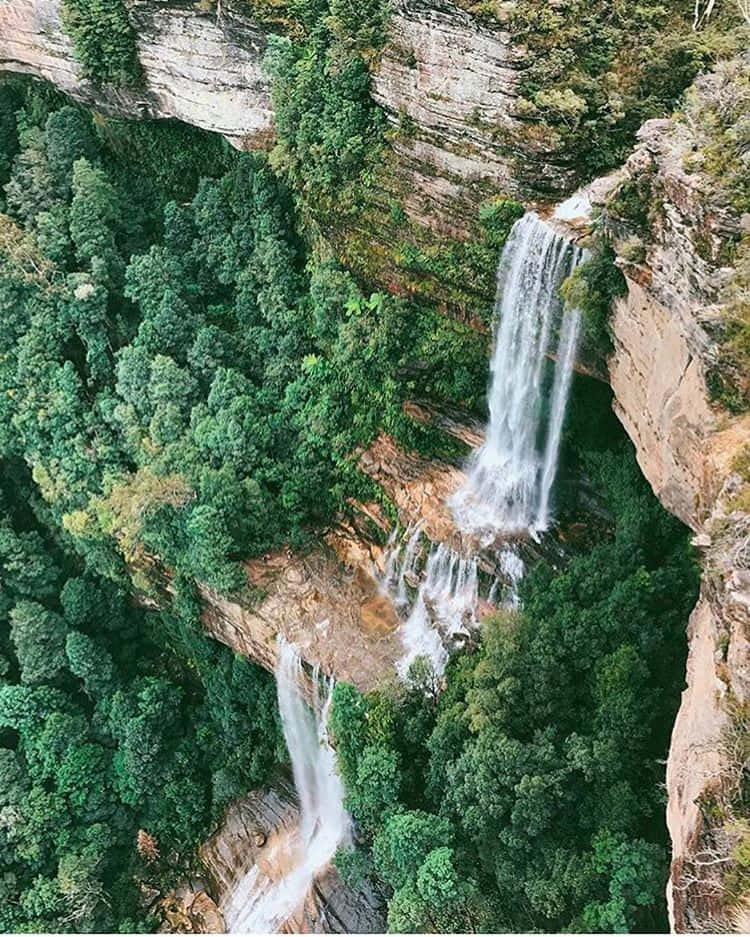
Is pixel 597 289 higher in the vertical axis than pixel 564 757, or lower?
higher

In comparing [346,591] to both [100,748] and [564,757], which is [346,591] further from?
[100,748]

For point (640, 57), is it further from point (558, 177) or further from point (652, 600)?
point (652, 600)

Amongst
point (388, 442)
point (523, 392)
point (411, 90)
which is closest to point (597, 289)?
point (523, 392)

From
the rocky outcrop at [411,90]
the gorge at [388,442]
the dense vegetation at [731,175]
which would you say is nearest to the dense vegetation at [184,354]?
the gorge at [388,442]

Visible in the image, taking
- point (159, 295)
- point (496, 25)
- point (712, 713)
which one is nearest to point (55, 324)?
point (159, 295)

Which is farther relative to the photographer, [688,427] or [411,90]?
[411,90]
